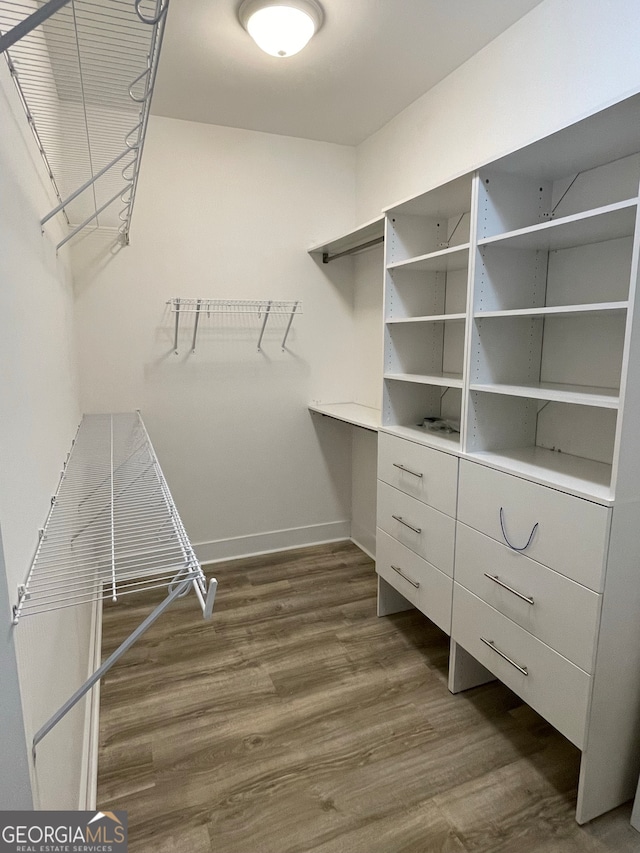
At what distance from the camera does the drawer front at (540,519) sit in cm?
134

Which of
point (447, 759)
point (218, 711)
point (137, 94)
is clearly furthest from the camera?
point (218, 711)

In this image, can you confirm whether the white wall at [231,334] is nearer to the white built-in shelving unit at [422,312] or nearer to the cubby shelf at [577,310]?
the white built-in shelving unit at [422,312]

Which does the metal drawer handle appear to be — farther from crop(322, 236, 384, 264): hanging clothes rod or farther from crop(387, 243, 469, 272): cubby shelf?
crop(322, 236, 384, 264): hanging clothes rod

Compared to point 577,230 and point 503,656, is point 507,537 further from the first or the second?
point 577,230

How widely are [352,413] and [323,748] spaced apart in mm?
1719

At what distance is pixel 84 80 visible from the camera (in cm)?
140

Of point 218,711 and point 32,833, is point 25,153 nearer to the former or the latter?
point 32,833

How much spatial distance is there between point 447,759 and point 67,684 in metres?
1.28

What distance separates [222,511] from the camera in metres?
3.19

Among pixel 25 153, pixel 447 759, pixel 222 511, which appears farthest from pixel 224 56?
pixel 447 759

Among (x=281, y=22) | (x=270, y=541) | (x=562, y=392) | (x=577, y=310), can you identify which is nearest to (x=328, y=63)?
(x=281, y=22)

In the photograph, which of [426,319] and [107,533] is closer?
[107,533]

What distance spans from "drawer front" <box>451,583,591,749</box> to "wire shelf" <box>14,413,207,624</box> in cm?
113

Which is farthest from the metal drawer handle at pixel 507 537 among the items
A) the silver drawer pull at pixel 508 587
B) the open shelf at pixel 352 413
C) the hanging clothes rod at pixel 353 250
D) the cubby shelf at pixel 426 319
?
the hanging clothes rod at pixel 353 250
